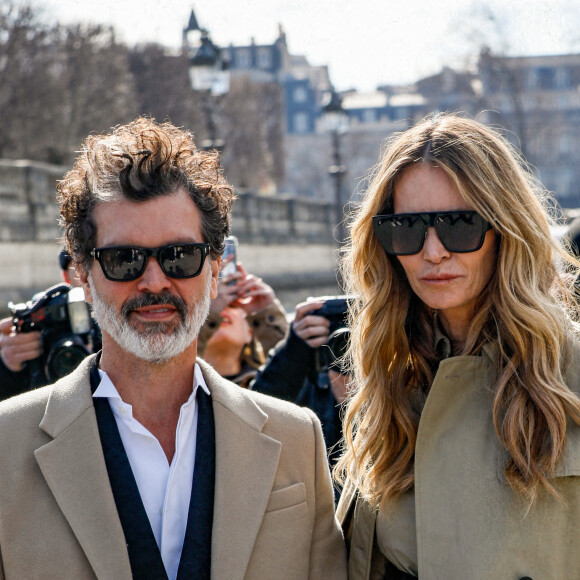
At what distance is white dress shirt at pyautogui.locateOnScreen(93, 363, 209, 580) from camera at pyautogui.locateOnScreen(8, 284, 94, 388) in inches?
40.7

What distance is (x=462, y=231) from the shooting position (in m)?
2.80

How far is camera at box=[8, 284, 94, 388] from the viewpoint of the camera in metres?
3.70

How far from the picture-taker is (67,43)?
30.8 metres

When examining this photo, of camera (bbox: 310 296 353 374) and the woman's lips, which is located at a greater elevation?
the woman's lips

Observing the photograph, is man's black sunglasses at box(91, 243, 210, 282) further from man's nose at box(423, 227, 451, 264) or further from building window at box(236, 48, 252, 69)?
building window at box(236, 48, 252, 69)

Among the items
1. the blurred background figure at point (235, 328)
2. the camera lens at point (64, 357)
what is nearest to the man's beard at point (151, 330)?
the camera lens at point (64, 357)

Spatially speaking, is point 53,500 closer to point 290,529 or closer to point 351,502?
point 290,529

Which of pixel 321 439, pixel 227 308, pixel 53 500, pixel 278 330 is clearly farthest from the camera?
pixel 278 330

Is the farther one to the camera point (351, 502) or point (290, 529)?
point (351, 502)

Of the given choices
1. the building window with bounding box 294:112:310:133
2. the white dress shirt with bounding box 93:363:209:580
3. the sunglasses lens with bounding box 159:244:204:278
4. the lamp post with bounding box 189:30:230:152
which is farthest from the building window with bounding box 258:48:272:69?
the white dress shirt with bounding box 93:363:209:580

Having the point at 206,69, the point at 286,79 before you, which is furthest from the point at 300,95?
the point at 206,69

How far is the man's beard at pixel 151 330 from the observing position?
2.64 m

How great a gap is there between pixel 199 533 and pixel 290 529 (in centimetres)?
27

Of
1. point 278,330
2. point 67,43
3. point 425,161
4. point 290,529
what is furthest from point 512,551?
point 67,43
